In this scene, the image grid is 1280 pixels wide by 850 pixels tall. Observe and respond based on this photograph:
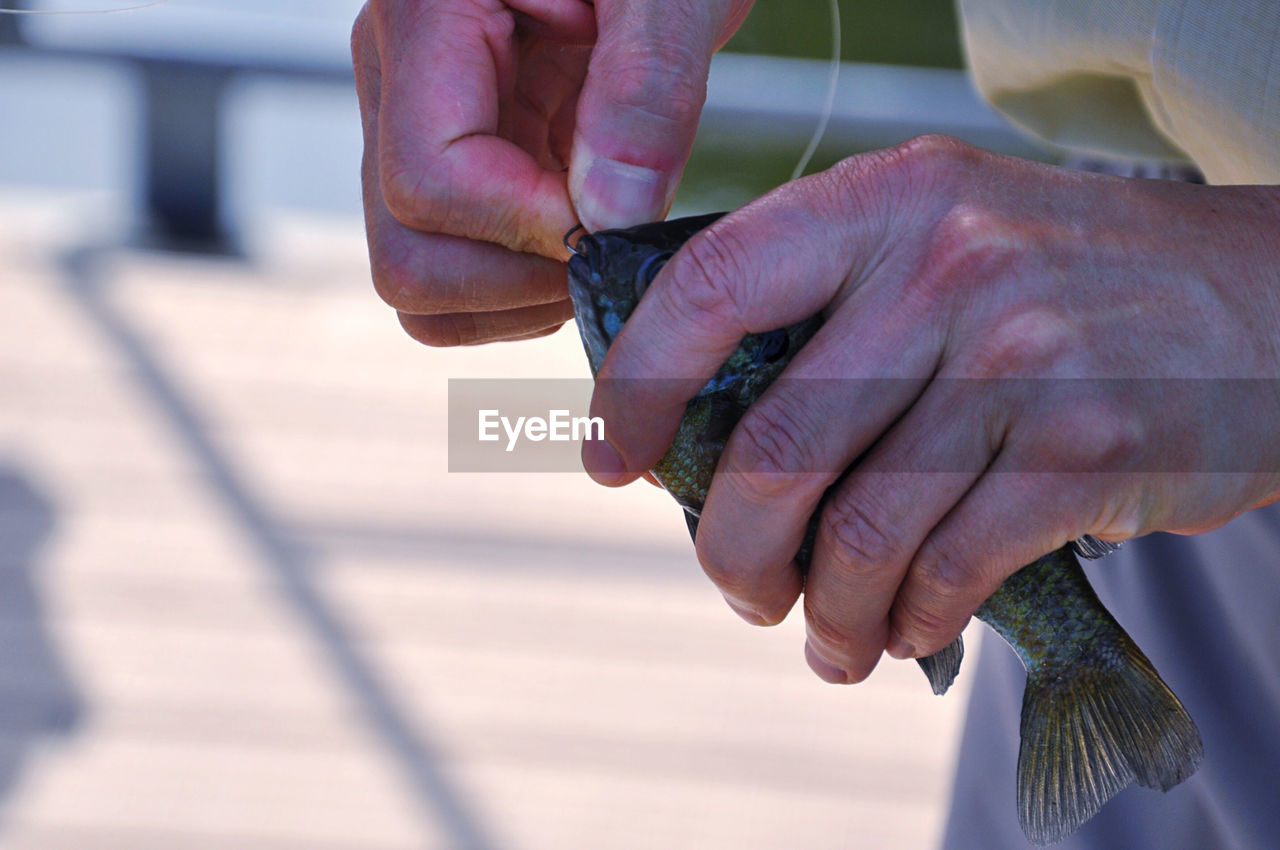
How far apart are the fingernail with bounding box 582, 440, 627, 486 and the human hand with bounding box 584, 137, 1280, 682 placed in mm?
86

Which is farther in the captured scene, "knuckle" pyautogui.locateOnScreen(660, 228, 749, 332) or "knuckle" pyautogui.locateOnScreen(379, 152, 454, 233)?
"knuckle" pyautogui.locateOnScreen(379, 152, 454, 233)

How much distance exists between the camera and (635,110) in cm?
86

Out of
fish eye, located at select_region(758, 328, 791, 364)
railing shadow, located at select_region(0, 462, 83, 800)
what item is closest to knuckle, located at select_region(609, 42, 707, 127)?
fish eye, located at select_region(758, 328, 791, 364)

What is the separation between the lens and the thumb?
87 cm

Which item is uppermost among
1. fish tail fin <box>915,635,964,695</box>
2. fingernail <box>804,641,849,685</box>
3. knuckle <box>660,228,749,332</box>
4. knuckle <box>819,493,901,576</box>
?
knuckle <box>660,228,749,332</box>

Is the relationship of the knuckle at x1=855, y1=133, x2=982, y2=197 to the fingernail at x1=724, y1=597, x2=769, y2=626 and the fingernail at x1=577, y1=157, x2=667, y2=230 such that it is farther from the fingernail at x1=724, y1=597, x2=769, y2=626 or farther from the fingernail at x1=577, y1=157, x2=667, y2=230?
the fingernail at x1=724, y1=597, x2=769, y2=626

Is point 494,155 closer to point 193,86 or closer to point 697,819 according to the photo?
point 697,819

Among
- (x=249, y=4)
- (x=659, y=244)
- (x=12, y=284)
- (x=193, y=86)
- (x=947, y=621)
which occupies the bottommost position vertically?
(x=12, y=284)

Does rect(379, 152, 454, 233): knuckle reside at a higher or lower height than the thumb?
lower

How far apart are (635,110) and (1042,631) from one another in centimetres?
51

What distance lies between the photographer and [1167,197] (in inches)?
26.4

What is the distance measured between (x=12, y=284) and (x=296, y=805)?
1.79m

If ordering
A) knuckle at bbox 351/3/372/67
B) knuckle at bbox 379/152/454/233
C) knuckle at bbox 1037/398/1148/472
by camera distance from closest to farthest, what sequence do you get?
knuckle at bbox 1037/398/1148/472
knuckle at bbox 379/152/454/233
knuckle at bbox 351/3/372/67

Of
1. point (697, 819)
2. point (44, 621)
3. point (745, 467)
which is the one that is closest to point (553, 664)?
point (697, 819)
